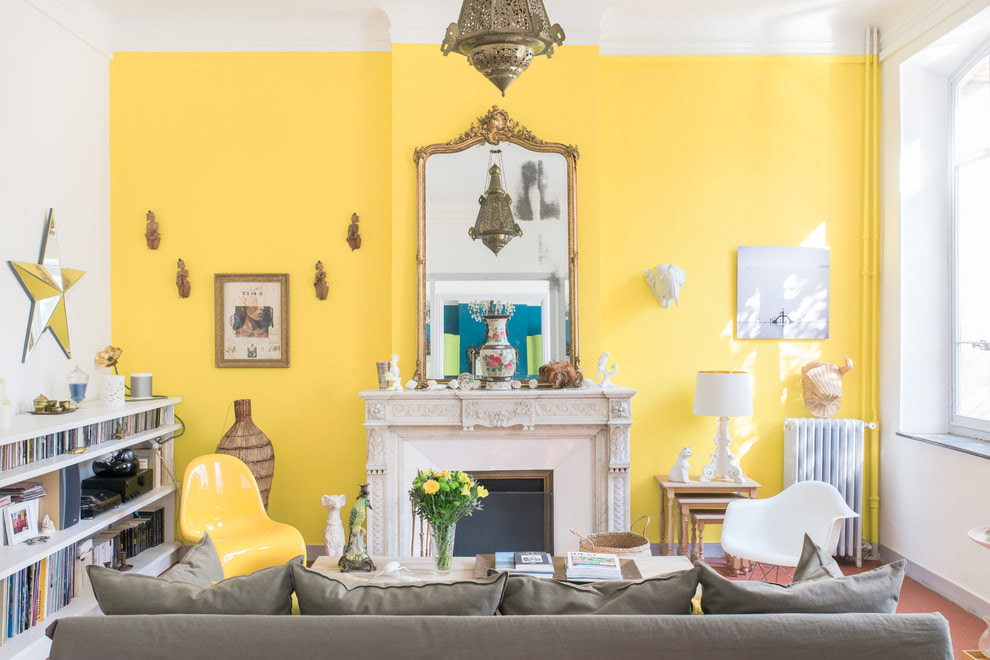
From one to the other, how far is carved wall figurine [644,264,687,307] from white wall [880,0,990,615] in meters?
1.38

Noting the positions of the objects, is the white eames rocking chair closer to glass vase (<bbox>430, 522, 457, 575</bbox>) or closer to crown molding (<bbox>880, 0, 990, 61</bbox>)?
glass vase (<bbox>430, 522, 457, 575</bbox>)

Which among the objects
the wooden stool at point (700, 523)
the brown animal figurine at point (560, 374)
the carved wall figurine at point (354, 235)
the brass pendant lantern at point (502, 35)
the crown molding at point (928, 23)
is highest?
the crown molding at point (928, 23)

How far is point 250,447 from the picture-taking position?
437 cm

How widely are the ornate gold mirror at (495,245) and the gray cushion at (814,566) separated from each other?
2.36m

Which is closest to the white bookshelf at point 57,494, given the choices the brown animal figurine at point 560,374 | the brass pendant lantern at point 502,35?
the brown animal figurine at point 560,374

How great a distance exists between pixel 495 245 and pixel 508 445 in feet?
4.26

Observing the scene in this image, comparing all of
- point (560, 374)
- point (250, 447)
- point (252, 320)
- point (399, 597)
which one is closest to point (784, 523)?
point (560, 374)

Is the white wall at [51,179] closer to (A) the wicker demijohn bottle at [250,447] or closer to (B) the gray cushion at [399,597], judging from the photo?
(A) the wicker demijohn bottle at [250,447]

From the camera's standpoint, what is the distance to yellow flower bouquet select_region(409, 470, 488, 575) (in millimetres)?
2762

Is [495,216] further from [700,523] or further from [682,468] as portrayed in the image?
[700,523]

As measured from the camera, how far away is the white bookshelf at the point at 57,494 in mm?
3084

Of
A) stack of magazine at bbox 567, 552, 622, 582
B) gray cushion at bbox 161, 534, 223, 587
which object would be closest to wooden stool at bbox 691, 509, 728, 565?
stack of magazine at bbox 567, 552, 622, 582

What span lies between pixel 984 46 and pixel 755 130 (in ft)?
4.38

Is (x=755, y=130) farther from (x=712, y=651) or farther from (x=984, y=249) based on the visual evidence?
(x=712, y=651)
